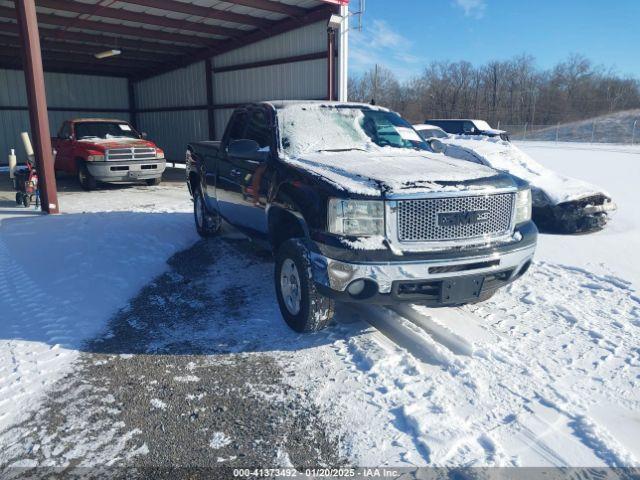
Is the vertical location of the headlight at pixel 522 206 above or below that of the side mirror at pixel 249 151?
below

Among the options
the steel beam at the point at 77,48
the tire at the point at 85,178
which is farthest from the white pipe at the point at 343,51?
the steel beam at the point at 77,48

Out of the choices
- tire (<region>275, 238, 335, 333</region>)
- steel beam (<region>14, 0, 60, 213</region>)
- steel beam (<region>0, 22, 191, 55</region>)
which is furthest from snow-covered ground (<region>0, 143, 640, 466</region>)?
steel beam (<region>0, 22, 191, 55</region>)

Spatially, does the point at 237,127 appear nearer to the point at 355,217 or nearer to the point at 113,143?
the point at 355,217

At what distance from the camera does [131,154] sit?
504 inches

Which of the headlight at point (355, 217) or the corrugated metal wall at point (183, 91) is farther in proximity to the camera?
the corrugated metal wall at point (183, 91)

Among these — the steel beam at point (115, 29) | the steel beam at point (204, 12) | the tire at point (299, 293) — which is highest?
the steel beam at point (204, 12)

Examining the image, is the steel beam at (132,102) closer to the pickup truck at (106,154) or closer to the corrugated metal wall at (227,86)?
the corrugated metal wall at (227,86)

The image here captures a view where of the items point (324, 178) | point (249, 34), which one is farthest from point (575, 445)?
point (249, 34)

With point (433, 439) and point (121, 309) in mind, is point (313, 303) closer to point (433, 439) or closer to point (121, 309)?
point (433, 439)

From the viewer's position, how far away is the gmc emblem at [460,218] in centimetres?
352

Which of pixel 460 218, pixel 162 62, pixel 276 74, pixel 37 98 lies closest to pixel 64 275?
pixel 460 218

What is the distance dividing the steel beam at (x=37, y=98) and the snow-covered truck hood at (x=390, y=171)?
6.94 metres

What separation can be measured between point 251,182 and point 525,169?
5.51 m

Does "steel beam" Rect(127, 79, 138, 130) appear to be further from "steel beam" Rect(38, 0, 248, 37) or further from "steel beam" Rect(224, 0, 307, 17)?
"steel beam" Rect(224, 0, 307, 17)
